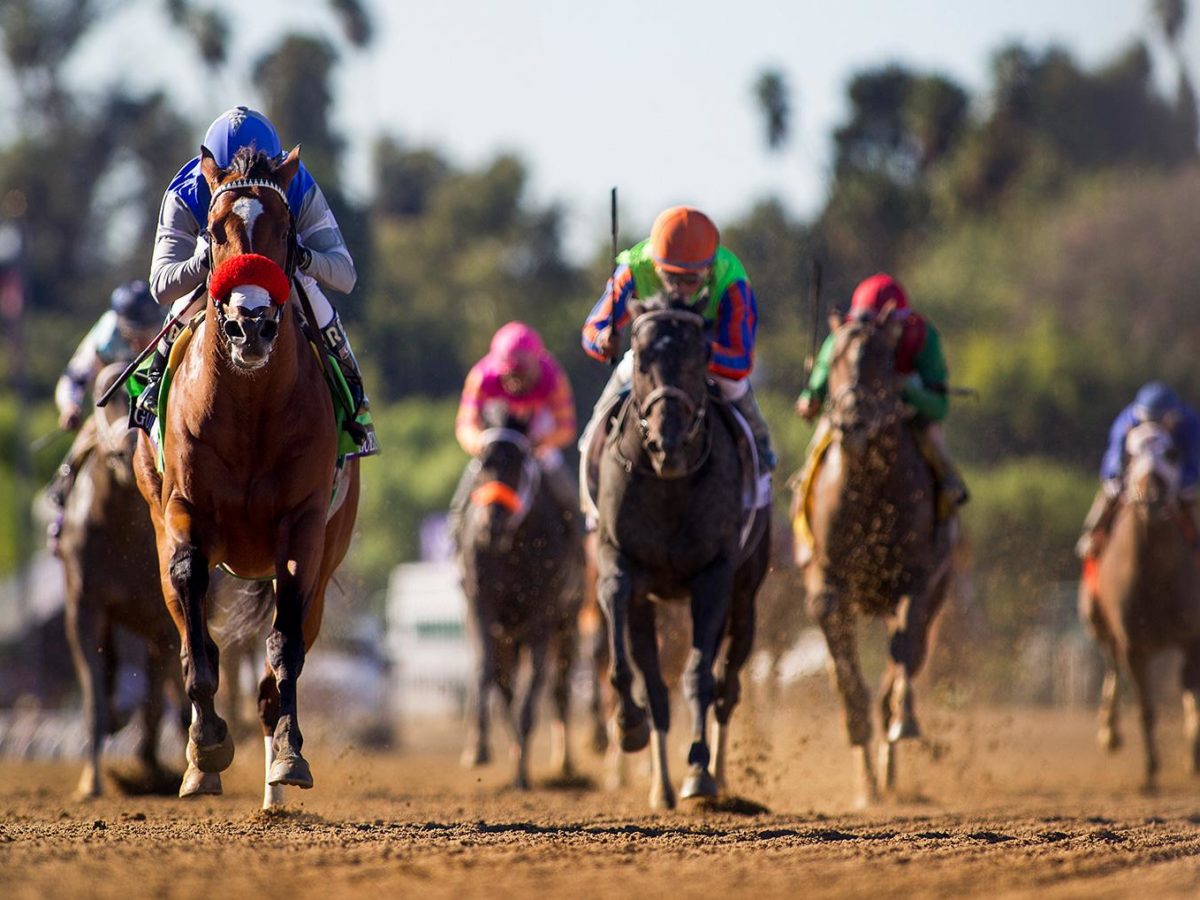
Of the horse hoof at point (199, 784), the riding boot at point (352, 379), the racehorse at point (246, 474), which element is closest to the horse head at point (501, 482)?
the riding boot at point (352, 379)

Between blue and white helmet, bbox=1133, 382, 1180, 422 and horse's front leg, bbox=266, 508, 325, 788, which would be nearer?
horse's front leg, bbox=266, 508, 325, 788

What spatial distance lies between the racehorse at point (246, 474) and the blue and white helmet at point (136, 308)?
365 centimetres

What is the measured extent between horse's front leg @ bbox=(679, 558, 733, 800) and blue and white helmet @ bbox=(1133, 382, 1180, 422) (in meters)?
6.29

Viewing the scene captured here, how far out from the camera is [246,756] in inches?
672

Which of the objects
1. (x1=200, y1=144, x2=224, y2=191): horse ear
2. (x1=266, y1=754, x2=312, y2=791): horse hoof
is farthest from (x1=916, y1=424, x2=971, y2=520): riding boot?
(x1=266, y1=754, x2=312, y2=791): horse hoof

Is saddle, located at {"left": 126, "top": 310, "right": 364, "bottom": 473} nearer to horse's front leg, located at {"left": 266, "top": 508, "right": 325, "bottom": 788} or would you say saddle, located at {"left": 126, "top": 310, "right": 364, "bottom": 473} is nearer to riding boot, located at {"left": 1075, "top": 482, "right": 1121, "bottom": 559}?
horse's front leg, located at {"left": 266, "top": 508, "right": 325, "bottom": 788}

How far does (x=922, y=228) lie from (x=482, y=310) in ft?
44.3

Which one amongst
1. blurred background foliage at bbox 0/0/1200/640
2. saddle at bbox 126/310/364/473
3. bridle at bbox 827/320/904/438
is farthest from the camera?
blurred background foliage at bbox 0/0/1200/640

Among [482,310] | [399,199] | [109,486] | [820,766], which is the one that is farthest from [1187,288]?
[109,486]

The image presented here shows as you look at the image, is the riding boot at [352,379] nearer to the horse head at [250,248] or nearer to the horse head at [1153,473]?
the horse head at [250,248]

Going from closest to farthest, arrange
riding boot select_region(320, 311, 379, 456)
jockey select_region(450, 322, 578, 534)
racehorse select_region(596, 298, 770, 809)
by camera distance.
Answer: riding boot select_region(320, 311, 379, 456) < racehorse select_region(596, 298, 770, 809) < jockey select_region(450, 322, 578, 534)

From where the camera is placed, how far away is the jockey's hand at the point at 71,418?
12125mm

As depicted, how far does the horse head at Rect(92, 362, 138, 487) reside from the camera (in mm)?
11391

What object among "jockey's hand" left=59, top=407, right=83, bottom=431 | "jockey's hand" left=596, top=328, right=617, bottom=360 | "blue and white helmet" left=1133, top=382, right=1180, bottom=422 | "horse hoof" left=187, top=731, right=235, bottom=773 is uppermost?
"blue and white helmet" left=1133, top=382, right=1180, bottom=422
